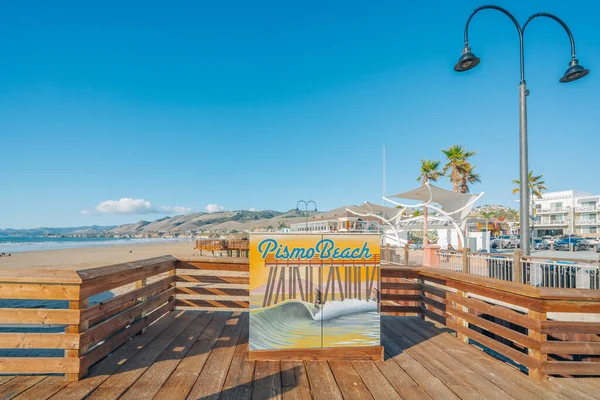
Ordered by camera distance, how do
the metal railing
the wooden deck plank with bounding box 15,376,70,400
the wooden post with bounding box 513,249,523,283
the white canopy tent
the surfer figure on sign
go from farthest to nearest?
the white canopy tent < the metal railing < the wooden post with bounding box 513,249,523,283 < the surfer figure on sign < the wooden deck plank with bounding box 15,376,70,400

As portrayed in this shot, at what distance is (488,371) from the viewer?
3355 mm

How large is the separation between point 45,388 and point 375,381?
9.67 feet

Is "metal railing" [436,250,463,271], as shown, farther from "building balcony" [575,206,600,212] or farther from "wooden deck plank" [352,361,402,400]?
"building balcony" [575,206,600,212]

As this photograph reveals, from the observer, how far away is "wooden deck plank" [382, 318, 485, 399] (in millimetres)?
2916

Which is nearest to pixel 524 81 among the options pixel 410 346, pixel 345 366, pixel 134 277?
pixel 410 346

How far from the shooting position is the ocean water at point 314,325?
3.51 m

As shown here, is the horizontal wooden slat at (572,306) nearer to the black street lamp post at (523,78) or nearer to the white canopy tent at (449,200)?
the black street lamp post at (523,78)

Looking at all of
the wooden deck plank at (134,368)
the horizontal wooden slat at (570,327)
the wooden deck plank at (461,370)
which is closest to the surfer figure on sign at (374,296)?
the wooden deck plank at (461,370)

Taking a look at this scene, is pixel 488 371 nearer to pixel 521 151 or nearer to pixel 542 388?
pixel 542 388

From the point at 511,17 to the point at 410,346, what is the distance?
6.22 meters

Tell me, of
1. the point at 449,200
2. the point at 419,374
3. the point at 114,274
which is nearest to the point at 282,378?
the point at 419,374

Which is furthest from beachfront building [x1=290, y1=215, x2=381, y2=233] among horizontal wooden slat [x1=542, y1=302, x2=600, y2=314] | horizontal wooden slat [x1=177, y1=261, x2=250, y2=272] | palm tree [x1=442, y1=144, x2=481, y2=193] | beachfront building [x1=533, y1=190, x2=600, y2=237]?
beachfront building [x1=533, y1=190, x2=600, y2=237]

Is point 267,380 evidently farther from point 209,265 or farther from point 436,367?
point 209,265

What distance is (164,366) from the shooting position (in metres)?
3.37
